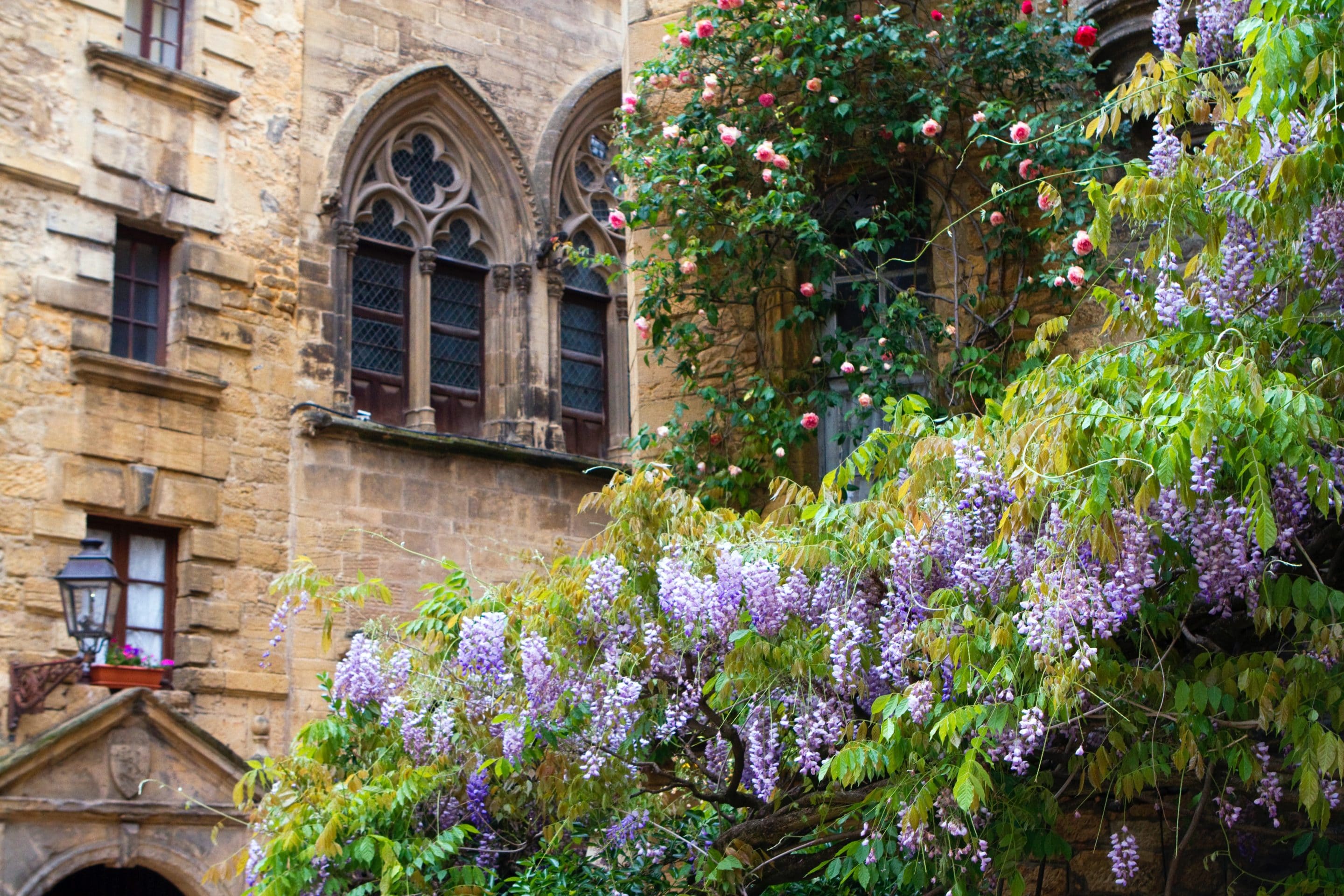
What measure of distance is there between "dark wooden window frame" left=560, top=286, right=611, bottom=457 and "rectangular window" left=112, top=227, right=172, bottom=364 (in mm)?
4112

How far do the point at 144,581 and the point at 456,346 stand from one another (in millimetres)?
3998

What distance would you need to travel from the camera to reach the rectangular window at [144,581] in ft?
38.5

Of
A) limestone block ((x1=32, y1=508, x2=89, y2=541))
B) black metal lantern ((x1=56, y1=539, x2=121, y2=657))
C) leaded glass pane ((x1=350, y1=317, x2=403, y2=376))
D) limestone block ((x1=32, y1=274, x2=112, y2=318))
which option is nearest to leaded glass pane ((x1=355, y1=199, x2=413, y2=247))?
leaded glass pane ((x1=350, y1=317, x2=403, y2=376))

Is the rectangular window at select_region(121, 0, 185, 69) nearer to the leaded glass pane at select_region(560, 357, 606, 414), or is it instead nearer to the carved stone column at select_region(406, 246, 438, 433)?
the carved stone column at select_region(406, 246, 438, 433)

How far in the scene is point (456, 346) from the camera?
14797 millimetres

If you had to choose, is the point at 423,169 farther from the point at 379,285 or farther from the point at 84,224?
the point at 84,224

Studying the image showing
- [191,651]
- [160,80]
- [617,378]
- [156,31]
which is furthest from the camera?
[617,378]

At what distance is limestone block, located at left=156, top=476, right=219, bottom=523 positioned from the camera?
11906mm

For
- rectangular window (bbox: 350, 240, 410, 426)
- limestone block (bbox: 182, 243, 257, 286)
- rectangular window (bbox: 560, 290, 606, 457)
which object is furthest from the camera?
rectangular window (bbox: 560, 290, 606, 457)

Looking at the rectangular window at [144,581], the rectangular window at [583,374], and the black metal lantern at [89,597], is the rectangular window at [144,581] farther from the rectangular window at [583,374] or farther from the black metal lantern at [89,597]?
the rectangular window at [583,374]

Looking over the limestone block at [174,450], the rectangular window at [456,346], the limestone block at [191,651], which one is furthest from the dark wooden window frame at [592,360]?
the limestone block at [191,651]

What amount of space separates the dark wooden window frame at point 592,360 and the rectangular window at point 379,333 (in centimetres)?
176

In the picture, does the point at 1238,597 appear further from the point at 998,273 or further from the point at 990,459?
the point at 998,273

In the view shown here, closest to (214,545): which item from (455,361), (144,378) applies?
(144,378)
